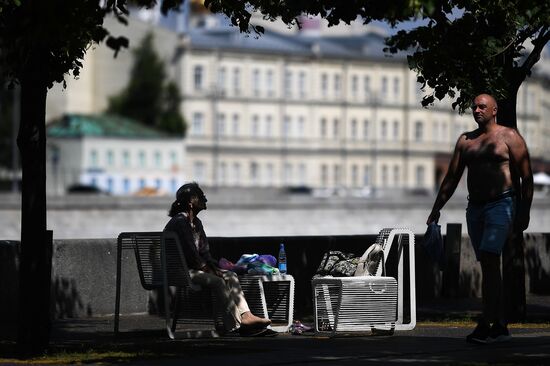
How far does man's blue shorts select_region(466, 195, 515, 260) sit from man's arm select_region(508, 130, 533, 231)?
9 centimetres

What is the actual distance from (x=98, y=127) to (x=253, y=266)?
320ft

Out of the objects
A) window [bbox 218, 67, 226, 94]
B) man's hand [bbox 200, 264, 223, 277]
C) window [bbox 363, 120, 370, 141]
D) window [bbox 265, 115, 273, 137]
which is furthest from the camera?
window [bbox 363, 120, 370, 141]

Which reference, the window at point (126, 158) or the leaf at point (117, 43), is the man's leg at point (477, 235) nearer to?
the leaf at point (117, 43)

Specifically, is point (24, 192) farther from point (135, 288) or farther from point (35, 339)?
point (135, 288)

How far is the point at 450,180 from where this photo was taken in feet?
40.8

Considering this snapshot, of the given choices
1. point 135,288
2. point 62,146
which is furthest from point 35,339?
point 62,146

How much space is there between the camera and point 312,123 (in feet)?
423

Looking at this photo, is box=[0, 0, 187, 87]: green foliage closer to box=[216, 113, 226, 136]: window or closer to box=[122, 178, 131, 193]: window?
box=[122, 178, 131, 193]: window

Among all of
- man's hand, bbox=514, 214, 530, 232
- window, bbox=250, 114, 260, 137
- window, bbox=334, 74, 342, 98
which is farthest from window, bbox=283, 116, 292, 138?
man's hand, bbox=514, 214, 530, 232

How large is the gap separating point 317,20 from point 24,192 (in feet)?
441

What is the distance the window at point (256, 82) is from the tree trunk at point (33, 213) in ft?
381

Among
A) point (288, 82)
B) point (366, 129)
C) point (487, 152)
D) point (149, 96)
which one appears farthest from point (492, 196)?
point (366, 129)

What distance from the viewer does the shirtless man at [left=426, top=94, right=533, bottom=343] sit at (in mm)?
12000

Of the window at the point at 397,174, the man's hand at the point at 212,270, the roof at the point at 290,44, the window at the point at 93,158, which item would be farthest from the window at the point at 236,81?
the man's hand at the point at 212,270
